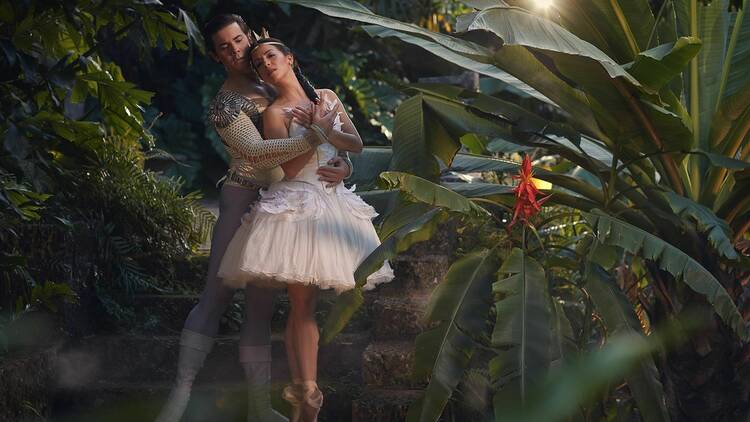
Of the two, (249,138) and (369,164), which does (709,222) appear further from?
(249,138)

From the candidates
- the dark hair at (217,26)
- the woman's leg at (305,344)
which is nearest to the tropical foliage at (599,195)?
the woman's leg at (305,344)

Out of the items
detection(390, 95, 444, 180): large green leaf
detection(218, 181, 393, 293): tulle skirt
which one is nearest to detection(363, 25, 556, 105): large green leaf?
detection(390, 95, 444, 180): large green leaf

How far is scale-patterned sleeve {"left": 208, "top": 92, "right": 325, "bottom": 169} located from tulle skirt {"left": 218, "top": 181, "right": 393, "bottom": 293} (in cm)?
16

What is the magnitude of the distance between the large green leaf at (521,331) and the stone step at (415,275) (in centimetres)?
130

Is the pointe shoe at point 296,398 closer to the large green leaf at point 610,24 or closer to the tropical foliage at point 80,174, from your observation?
the tropical foliage at point 80,174

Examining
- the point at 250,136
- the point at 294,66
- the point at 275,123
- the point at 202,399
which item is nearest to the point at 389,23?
the point at 294,66

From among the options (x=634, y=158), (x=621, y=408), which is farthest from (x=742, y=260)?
(x=621, y=408)

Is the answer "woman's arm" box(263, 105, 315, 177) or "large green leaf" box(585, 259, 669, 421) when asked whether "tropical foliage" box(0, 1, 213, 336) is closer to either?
"woman's arm" box(263, 105, 315, 177)

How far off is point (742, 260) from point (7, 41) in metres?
3.13

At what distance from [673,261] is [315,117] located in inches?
59.6

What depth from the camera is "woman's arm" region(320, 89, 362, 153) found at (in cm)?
405

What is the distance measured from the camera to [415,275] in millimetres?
5371

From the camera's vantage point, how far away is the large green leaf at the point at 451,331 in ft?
12.7

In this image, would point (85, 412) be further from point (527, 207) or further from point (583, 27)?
point (583, 27)
